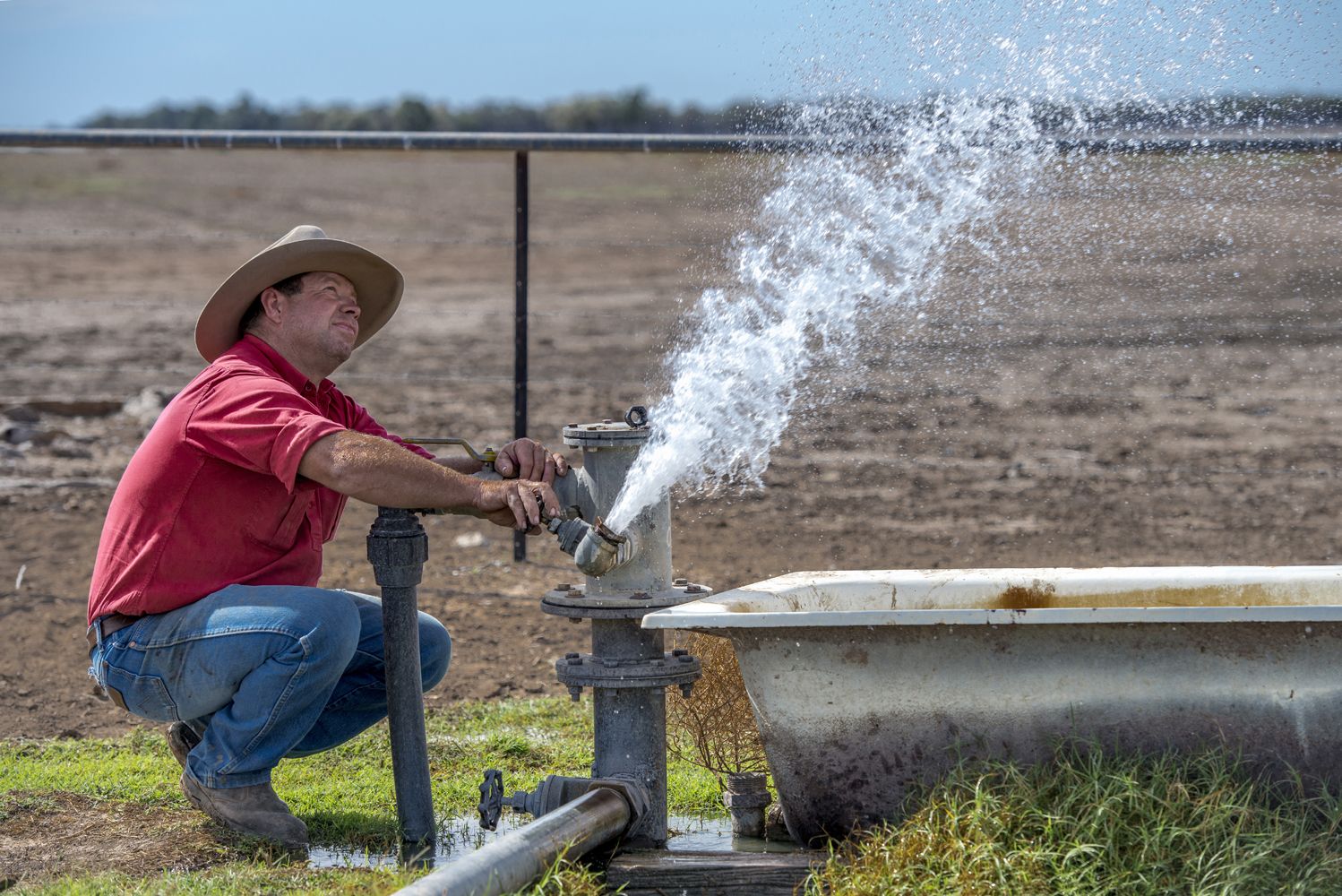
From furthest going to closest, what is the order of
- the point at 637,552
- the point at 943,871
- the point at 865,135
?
the point at 865,135 < the point at 637,552 < the point at 943,871

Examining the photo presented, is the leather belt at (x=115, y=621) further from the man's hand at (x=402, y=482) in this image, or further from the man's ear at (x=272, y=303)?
the man's ear at (x=272, y=303)

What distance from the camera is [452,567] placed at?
6160 millimetres

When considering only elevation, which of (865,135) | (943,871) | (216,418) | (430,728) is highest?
(865,135)

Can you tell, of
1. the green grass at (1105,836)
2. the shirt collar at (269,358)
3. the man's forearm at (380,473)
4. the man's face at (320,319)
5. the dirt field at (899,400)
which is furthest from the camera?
the dirt field at (899,400)

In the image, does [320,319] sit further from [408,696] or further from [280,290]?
[408,696]

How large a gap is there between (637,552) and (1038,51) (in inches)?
98.1

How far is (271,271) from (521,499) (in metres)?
0.87

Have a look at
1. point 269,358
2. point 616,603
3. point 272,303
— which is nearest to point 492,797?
point 616,603

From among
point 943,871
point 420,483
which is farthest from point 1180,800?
point 420,483

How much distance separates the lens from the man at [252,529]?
3.14m

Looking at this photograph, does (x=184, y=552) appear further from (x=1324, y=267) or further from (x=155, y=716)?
(x=1324, y=267)

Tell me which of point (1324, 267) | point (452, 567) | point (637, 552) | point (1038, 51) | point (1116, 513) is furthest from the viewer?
point (1324, 267)

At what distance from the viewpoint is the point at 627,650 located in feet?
11.0

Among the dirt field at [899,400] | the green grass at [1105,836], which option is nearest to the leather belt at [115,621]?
the dirt field at [899,400]
